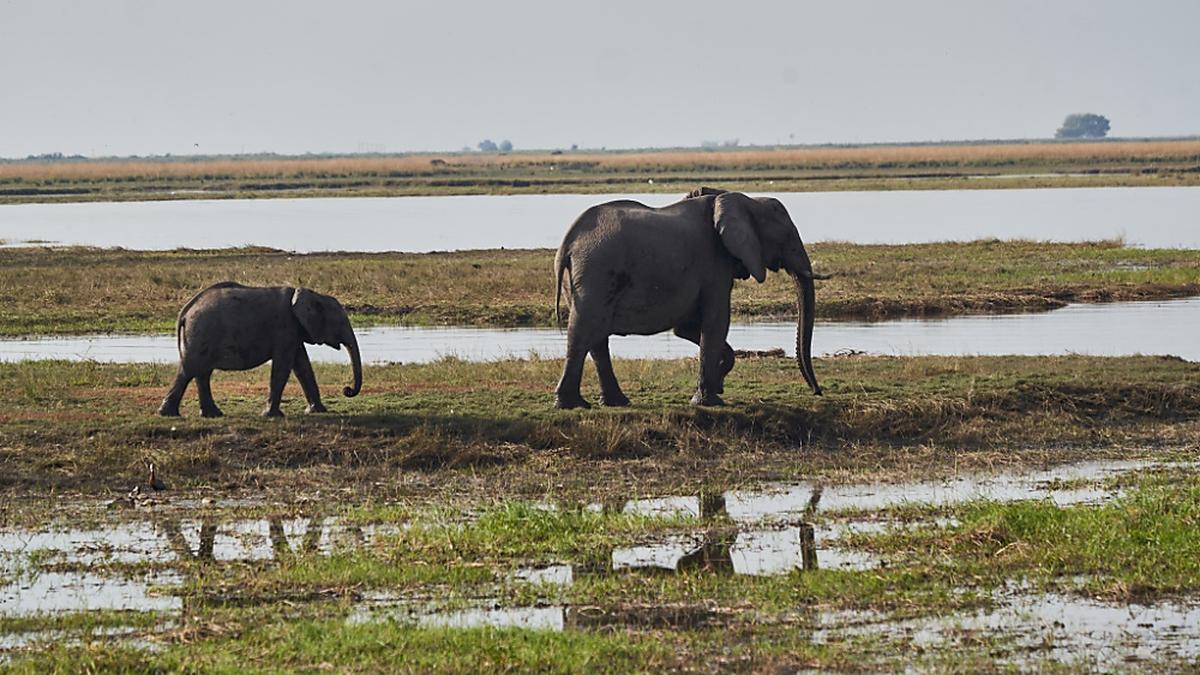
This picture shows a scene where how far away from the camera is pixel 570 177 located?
11950 cm

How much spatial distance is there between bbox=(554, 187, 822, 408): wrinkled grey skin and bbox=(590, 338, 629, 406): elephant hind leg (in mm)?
11

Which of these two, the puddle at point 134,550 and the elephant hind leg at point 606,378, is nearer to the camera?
the puddle at point 134,550

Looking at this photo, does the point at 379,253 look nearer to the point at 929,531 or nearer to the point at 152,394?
the point at 152,394

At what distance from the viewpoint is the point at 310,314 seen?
57.9 ft

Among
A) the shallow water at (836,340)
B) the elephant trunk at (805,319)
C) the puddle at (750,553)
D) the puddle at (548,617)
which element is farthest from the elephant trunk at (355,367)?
the puddle at (548,617)

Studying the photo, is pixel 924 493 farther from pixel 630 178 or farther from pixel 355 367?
pixel 630 178

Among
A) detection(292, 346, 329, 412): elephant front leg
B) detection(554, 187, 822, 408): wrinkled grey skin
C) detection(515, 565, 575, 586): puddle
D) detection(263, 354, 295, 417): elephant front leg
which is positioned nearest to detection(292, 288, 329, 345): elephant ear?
detection(292, 346, 329, 412): elephant front leg

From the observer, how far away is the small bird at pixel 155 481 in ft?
50.1

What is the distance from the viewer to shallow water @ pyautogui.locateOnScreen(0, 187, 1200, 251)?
51500 millimetres

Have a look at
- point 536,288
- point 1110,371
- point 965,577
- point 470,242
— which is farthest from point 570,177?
point 965,577

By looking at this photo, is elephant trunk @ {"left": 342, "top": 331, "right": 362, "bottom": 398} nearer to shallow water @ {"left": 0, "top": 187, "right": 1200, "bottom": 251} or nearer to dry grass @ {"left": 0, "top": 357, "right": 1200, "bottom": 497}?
dry grass @ {"left": 0, "top": 357, "right": 1200, "bottom": 497}

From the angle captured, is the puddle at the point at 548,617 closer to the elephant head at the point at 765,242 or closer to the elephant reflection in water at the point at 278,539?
the elephant reflection in water at the point at 278,539

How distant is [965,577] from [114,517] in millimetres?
6966

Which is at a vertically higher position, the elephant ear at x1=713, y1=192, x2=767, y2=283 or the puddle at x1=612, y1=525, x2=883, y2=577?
the elephant ear at x1=713, y1=192, x2=767, y2=283
